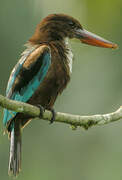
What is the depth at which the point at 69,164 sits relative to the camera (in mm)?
8570

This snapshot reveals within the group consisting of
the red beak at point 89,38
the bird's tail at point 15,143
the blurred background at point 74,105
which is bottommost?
the blurred background at point 74,105

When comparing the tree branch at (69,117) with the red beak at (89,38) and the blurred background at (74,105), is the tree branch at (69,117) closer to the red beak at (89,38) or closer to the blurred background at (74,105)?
the red beak at (89,38)

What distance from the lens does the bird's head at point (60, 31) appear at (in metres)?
5.25

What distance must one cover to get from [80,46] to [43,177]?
215cm

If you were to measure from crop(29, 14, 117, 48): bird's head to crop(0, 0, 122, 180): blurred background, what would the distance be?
87.2 inches

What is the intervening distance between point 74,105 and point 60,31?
3.85m

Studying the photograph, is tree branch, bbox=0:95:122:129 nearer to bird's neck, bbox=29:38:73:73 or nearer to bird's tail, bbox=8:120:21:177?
bird's tail, bbox=8:120:21:177

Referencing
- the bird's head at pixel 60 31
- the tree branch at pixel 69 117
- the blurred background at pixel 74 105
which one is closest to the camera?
the tree branch at pixel 69 117

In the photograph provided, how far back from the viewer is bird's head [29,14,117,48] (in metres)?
5.25

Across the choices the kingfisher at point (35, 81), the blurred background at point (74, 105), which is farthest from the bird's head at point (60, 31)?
the blurred background at point (74, 105)

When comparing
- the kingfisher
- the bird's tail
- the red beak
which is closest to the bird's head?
the red beak

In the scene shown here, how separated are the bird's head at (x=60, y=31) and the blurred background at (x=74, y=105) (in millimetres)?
2215

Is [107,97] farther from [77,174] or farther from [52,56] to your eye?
[52,56]

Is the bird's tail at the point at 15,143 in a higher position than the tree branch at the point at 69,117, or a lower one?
lower
